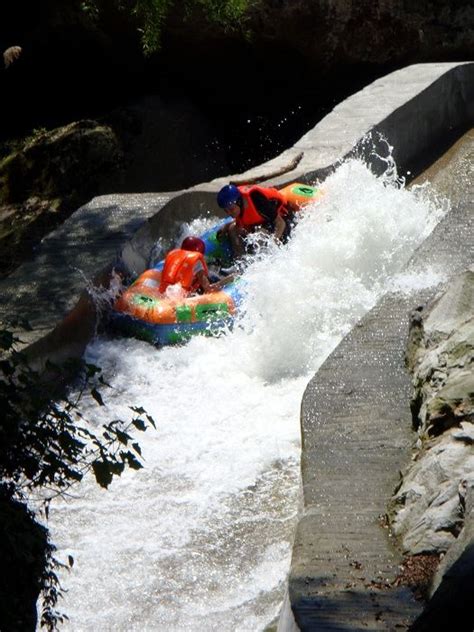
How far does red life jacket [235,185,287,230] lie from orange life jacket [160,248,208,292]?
20.4 inches

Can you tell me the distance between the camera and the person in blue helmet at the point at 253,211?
9.04 m

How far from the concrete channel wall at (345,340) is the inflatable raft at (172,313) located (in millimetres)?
227

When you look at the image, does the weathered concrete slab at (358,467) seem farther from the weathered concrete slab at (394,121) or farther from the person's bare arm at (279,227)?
the weathered concrete slab at (394,121)

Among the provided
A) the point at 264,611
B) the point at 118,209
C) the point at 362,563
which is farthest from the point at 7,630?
the point at 118,209

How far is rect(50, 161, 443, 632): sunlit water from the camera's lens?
571 cm

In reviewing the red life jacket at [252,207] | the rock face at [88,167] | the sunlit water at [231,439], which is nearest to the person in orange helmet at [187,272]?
the sunlit water at [231,439]

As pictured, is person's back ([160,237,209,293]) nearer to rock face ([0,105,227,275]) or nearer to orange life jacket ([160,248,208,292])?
orange life jacket ([160,248,208,292])

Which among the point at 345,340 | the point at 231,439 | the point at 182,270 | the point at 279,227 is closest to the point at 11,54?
the point at 279,227

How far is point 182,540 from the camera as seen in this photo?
6148 mm

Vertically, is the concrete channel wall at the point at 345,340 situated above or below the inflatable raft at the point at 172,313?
above

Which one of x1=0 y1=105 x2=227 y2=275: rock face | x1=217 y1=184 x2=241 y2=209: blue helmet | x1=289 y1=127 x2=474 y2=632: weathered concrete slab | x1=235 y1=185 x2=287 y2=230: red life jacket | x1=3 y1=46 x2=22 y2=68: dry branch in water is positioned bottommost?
x1=0 y1=105 x2=227 y2=275: rock face

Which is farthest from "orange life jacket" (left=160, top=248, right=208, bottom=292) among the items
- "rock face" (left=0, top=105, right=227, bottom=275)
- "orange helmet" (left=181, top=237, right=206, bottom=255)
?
"rock face" (left=0, top=105, right=227, bottom=275)

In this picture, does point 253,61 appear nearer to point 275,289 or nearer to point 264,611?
point 275,289

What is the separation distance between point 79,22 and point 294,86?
2428 millimetres
